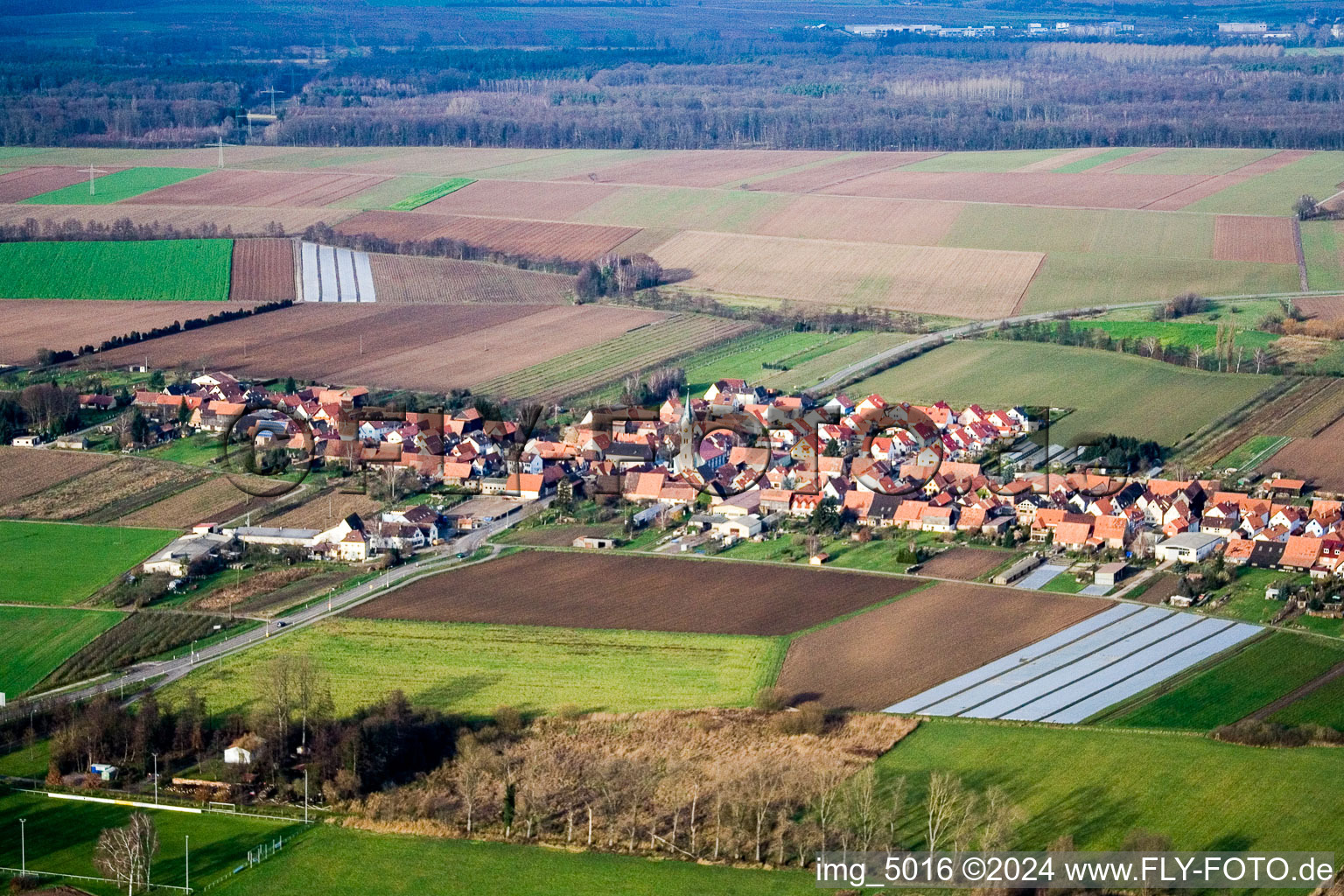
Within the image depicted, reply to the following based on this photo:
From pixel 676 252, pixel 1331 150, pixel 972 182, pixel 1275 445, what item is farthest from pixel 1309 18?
pixel 1275 445

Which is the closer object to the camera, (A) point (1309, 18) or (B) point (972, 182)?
(B) point (972, 182)

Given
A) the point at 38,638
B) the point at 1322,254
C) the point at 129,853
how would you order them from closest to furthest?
the point at 129,853, the point at 38,638, the point at 1322,254

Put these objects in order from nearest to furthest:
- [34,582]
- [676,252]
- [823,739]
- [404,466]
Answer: [823,739] → [34,582] → [404,466] → [676,252]

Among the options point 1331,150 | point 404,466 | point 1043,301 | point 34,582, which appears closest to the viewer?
point 34,582

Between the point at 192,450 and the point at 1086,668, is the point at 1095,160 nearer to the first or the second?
the point at 192,450

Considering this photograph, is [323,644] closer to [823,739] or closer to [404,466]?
[823,739]

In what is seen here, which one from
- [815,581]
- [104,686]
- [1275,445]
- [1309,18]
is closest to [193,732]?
[104,686]

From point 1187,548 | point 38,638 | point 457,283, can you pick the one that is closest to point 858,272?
point 457,283

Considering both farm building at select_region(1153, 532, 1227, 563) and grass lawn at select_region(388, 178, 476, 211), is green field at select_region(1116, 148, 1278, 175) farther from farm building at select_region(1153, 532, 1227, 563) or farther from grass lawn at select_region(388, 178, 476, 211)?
farm building at select_region(1153, 532, 1227, 563)

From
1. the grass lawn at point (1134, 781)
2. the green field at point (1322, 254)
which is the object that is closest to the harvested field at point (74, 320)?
the grass lawn at point (1134, 781)
